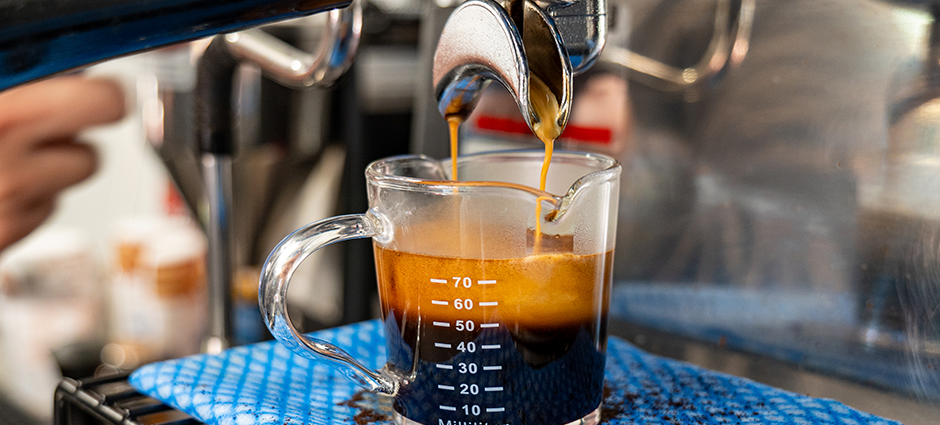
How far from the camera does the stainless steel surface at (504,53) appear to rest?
310 millimetres

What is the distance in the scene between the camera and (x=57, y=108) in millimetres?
649

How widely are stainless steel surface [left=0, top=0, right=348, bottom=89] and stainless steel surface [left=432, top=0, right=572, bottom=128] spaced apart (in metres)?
0.06

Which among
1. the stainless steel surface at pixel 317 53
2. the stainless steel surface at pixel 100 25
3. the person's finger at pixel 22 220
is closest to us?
the stainless steel surface at pixel 100 25

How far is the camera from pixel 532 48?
1.11 feet

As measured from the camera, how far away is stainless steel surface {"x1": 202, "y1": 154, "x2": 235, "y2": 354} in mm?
631

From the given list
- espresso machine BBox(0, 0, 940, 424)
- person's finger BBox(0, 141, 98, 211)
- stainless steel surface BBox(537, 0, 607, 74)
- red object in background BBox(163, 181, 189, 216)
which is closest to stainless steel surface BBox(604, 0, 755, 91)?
espresso machine BBox(0, 0, 940, 424)

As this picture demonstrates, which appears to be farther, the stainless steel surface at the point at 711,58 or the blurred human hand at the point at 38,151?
the blurred human hand at the point at 38,151

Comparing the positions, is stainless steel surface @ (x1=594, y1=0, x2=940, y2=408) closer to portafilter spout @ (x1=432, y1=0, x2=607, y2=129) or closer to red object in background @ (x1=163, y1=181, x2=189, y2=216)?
portafilter spout @ (x1=432, y1=0, x2=607, y2=129)

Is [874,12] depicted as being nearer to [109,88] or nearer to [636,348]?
[636,348]

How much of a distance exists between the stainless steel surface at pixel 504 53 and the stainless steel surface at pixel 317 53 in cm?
14

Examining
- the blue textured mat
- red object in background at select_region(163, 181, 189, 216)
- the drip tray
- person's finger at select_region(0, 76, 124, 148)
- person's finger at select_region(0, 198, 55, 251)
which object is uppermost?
person's finger at select_region(0, 76, 124, 148)

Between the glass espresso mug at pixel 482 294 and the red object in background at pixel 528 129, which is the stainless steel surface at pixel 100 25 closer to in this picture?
the glass espresso mug at pixel 482 294

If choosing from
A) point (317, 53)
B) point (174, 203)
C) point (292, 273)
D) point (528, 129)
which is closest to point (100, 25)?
point (292, 273)

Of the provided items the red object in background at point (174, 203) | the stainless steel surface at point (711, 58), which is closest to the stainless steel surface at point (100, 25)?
the stainless steel surface at point (711, 58)
